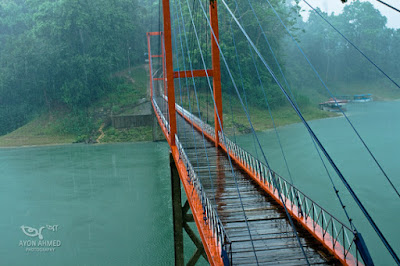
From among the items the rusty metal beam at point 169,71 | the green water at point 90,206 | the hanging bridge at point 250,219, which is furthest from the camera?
the rusty metal beam at point 169,71

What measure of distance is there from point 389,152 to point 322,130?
728cm

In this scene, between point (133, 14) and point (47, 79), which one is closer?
point (47, 79)

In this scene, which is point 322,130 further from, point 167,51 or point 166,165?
point 167,51

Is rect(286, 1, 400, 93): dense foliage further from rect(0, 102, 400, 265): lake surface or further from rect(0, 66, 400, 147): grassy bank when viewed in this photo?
rect(0, 102, 400, 265): lake surface

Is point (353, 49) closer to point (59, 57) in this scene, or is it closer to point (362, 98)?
point (362, 98)

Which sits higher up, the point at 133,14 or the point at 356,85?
the point at 133,14

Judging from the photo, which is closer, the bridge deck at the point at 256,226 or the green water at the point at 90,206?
the bridge deck at the point at 256,226

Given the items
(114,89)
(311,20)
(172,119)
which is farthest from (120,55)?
(311,20)

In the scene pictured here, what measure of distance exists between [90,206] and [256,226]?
924cm

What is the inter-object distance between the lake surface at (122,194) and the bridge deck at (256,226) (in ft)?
10.1

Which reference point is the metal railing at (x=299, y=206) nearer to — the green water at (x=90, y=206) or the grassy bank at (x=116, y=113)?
the green water at (x=90, y=206)

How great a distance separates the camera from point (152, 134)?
1012 inches

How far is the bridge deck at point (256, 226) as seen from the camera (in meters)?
4.70

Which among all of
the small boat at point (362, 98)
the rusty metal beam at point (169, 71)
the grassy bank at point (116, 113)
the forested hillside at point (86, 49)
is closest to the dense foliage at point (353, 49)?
the small boat at point (362, 98)
